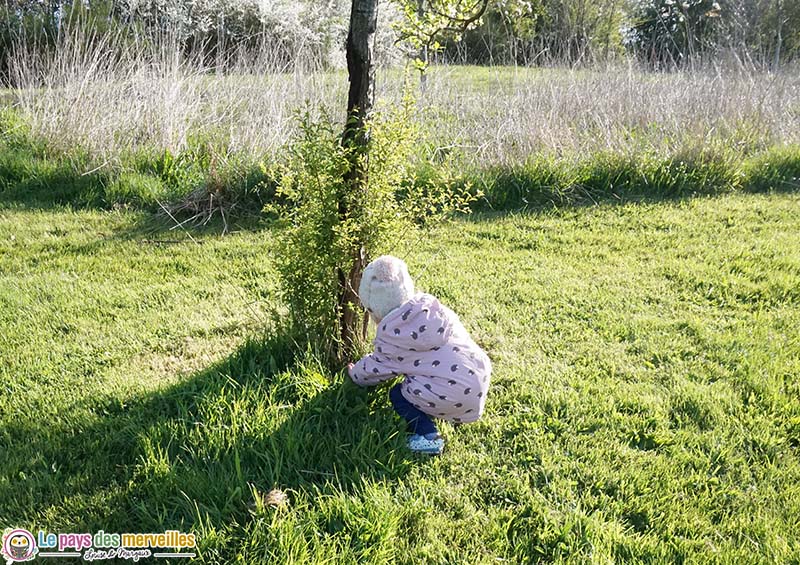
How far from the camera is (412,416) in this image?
2.61m

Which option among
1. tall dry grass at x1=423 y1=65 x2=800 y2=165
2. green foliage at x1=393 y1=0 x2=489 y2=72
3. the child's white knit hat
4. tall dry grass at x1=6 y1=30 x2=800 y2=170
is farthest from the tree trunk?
tall dry grass at x1=423 y1=65 x2=800 y2=165

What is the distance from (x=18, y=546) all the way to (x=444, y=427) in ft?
5.71

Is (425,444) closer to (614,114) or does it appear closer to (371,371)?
(371,371)

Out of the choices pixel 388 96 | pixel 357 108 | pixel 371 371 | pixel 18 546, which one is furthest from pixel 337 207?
pixel 388 96

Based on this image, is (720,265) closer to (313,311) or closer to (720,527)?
(720,527)

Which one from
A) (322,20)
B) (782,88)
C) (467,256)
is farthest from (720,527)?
(322,20)

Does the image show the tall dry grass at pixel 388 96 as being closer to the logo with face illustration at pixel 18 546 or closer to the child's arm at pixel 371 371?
the child's arm at pixel 371 371

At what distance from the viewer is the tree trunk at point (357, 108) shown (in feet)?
8.62

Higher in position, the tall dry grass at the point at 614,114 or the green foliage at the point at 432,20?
the green foliage at the point at 432,20

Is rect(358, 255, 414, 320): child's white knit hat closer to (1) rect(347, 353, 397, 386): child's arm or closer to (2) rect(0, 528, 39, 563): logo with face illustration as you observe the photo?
(1) rect(347, 353, 397, 386): child's arm

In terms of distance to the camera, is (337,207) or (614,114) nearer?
(337,207)

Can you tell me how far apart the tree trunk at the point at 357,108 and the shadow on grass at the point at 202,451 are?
0.43 meters

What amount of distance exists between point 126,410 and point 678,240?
180 inches

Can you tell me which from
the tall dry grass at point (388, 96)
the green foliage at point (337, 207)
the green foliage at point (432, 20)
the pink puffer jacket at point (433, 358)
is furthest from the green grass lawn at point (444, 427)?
the tall dry grass at point (388, 96)
